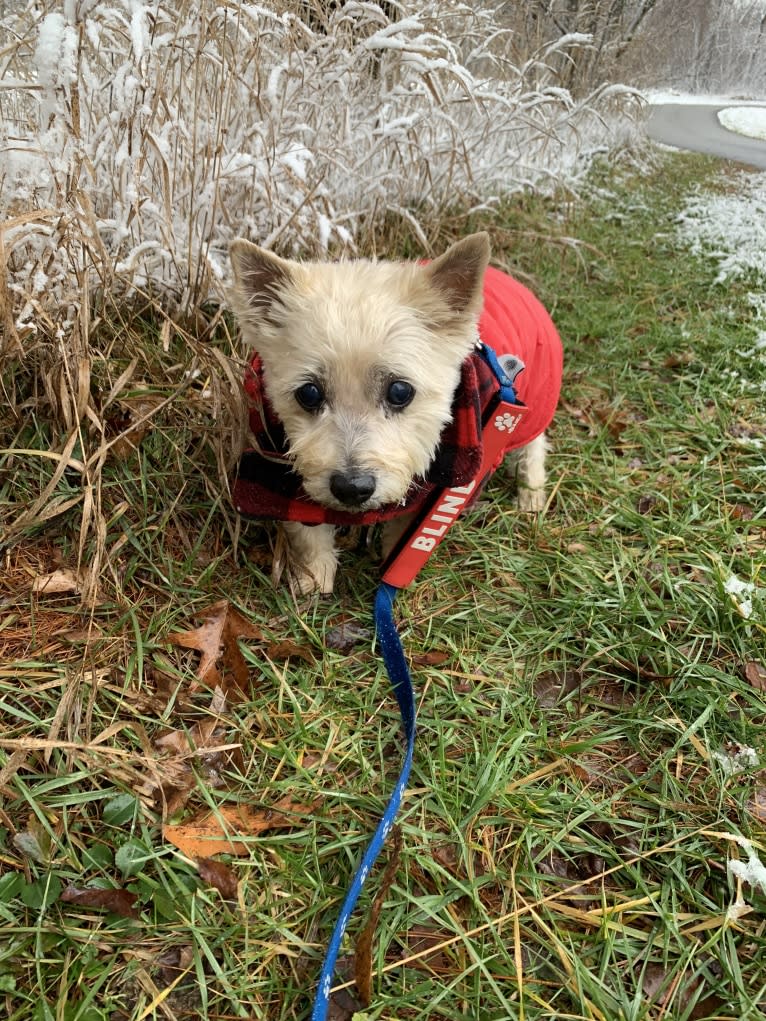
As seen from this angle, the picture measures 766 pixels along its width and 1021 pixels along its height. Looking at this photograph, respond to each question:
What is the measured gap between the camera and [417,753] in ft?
6.39

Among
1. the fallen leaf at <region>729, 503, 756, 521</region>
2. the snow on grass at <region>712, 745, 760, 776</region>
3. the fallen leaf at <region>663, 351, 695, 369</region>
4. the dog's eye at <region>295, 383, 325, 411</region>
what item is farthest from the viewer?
the fallen leaf at <region>663, 351, 695, 369</region>

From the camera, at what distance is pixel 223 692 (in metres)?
2.05

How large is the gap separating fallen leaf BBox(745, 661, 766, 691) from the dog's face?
1.30 metres

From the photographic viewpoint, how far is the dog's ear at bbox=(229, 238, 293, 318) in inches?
80.0

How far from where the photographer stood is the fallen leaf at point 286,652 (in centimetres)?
221

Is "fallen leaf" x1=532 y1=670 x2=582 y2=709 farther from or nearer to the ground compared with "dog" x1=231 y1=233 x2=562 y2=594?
nearer to the ground

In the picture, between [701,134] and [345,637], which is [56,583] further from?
[701,134]

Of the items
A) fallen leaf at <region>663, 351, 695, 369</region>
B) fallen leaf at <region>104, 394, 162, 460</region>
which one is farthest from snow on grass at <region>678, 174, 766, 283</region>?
fallen leaf at <region>104, 394, 162, 460</region>

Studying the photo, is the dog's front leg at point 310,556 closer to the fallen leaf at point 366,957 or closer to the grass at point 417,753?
the grass at point 417,753

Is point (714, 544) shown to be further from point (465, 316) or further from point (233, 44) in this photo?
point (233, 44)

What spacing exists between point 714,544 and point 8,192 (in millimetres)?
3195

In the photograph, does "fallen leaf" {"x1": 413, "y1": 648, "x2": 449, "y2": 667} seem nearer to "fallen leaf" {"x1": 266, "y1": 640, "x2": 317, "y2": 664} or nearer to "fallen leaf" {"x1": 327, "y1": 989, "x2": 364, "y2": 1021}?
"fallen leaf" {"x1": 266, "y1": 640, "x2": 317, "y2": 664}

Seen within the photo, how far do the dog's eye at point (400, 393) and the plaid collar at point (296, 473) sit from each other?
0.71 feet

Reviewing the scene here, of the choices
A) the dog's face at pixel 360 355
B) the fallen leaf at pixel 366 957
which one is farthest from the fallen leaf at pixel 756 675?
the fallen leaf at pixel 366 957
